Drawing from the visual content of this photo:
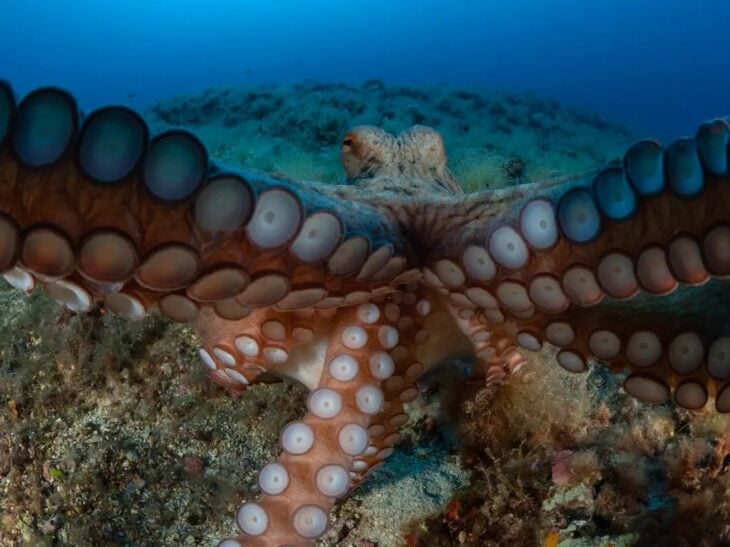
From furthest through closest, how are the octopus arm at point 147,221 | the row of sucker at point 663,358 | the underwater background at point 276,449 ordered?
the underwater background at point 276,449, the row of sucker at point 663,358, the octopus arm at point 147,221

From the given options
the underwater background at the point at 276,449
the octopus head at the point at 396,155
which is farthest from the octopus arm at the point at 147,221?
the octopus head at the point at 396,155

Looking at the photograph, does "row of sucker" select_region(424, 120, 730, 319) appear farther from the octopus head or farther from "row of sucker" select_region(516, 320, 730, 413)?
the octopus head

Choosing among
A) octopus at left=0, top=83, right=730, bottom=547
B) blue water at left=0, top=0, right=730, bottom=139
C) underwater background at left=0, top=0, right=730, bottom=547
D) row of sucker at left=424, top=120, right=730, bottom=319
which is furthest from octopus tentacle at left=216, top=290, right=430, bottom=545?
blue water at left=0, top=0, right=730, bottom=139

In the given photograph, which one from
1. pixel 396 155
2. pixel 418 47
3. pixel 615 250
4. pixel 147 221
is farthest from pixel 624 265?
pixel 418 47

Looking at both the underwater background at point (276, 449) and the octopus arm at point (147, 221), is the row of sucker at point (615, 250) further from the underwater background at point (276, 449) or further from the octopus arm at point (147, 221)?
the underwater background at point (276, 449)

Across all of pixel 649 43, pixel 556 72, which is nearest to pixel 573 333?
pixel 556 72

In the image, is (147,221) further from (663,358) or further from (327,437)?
(663,358)
